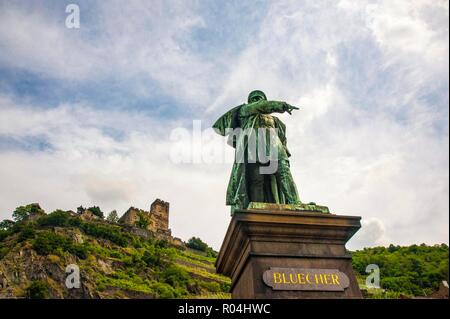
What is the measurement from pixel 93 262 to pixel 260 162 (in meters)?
58.9

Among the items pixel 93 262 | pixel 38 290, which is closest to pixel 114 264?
pixel 93 262

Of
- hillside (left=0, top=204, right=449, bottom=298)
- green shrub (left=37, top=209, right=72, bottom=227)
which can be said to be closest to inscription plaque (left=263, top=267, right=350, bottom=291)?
hillside (left=0, top=204, right=449, bottom=298)

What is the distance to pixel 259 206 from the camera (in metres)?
4.65

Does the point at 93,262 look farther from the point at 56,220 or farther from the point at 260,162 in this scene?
the point at 260,162

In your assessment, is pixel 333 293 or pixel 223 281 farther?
pixel 223 281

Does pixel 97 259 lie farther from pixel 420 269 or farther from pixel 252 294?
pixel 252 294

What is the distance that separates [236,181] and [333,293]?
6.93ft

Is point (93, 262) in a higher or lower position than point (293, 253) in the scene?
higher

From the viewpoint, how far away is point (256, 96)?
6.34m

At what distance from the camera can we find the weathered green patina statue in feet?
17.7

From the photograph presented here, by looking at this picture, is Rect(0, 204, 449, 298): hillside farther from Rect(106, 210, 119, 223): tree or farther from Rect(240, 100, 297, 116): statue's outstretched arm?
Rect(240, 100, 297, 116): statue's outstretched arm

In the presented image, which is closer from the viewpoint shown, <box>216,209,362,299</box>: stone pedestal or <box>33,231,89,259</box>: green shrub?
<box>216,209,362,299</box>: stone pedestal

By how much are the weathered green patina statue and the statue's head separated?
158 mm
